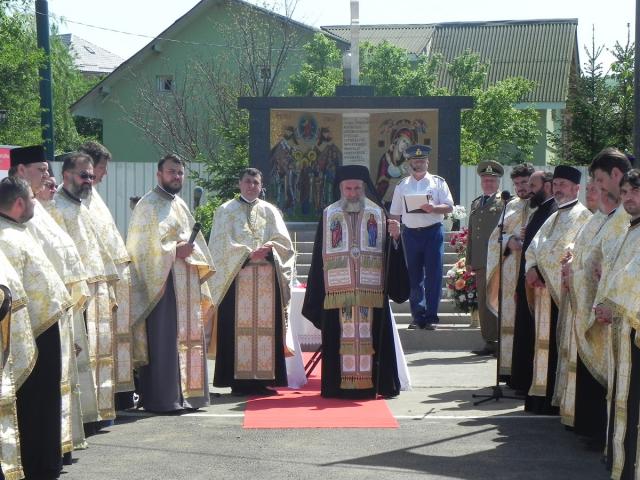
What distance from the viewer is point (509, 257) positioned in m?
11.0

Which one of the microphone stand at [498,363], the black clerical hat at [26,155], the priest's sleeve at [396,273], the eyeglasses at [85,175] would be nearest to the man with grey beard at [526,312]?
the microphone stand at [498,363]

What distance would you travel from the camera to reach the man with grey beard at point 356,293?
10.6m

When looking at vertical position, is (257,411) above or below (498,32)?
below

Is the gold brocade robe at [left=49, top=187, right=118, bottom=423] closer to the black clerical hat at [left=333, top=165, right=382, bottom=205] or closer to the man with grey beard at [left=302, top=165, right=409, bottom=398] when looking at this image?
the man with grey beard at [left=302, top=165, right=409, bottom=398]

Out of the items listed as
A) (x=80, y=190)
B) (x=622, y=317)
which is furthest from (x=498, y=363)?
(x=80, y=190)

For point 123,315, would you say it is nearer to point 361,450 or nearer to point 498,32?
point 361,450

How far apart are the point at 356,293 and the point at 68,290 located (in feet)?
11.8

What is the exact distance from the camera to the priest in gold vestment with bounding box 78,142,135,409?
9.16 meters

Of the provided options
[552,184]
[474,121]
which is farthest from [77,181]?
[474,121]

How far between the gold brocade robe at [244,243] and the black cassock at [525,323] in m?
2.12

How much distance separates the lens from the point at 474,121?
1447 inches

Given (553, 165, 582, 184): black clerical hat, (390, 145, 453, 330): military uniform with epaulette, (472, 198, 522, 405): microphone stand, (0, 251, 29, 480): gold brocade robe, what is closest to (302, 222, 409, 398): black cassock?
(472, 198, 522, 405): microphone stand

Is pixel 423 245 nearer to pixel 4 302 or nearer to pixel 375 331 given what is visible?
pixel 375 331

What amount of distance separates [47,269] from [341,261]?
426cm
